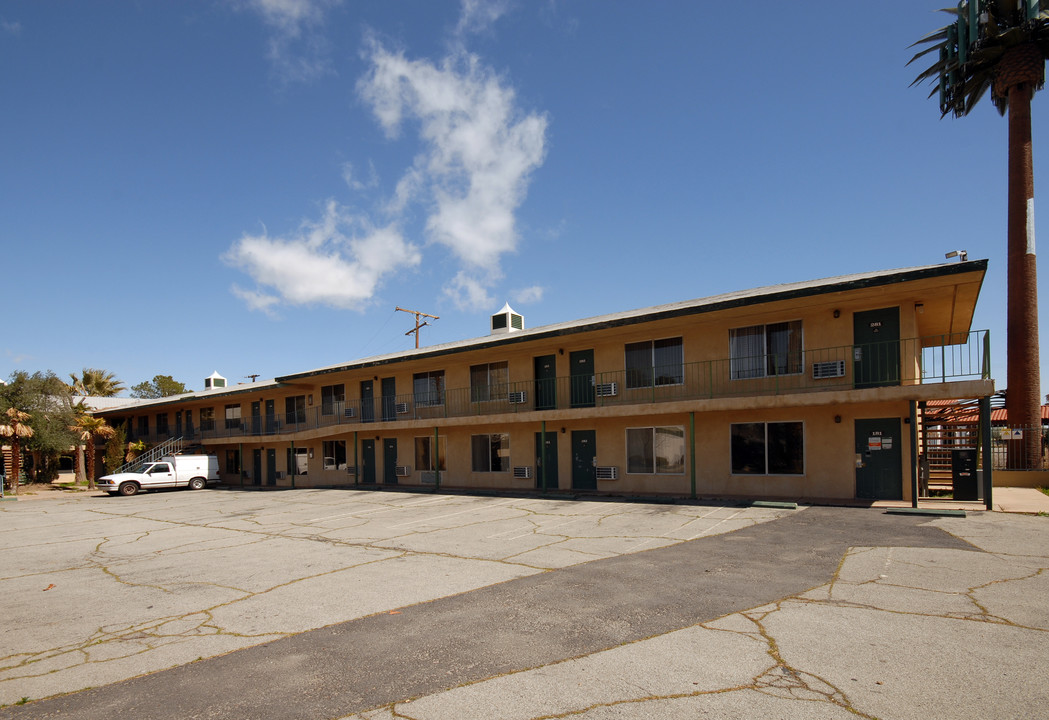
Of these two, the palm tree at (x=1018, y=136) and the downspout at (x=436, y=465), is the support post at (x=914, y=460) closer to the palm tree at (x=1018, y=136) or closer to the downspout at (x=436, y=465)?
the palm tree at (x=1018, y=136)

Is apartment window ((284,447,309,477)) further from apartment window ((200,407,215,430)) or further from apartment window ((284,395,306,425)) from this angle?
apartment window ((200,407,215,430))

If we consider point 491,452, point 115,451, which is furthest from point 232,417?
point 491,452

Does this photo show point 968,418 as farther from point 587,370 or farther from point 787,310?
point 587,370

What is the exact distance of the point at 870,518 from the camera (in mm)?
12258

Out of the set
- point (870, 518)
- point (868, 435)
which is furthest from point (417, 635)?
point (868, 435)

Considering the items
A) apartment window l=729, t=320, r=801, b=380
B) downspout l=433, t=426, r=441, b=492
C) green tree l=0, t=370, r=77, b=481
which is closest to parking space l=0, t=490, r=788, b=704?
downspout l=433, t=426, r=441, b=492

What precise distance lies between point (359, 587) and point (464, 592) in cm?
161

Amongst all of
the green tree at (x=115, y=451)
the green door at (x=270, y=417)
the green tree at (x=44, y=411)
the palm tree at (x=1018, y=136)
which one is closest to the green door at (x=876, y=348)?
the palm tree at (x=1018, y=136)

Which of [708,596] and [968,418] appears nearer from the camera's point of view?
[708,596]

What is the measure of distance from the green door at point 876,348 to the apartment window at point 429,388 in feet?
50.4

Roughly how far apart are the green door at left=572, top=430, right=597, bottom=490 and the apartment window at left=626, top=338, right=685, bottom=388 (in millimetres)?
2384

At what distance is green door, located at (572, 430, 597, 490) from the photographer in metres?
19.9

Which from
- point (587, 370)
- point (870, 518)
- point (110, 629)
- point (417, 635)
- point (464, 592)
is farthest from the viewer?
point (587, 370)

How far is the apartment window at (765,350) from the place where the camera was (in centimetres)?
1627
